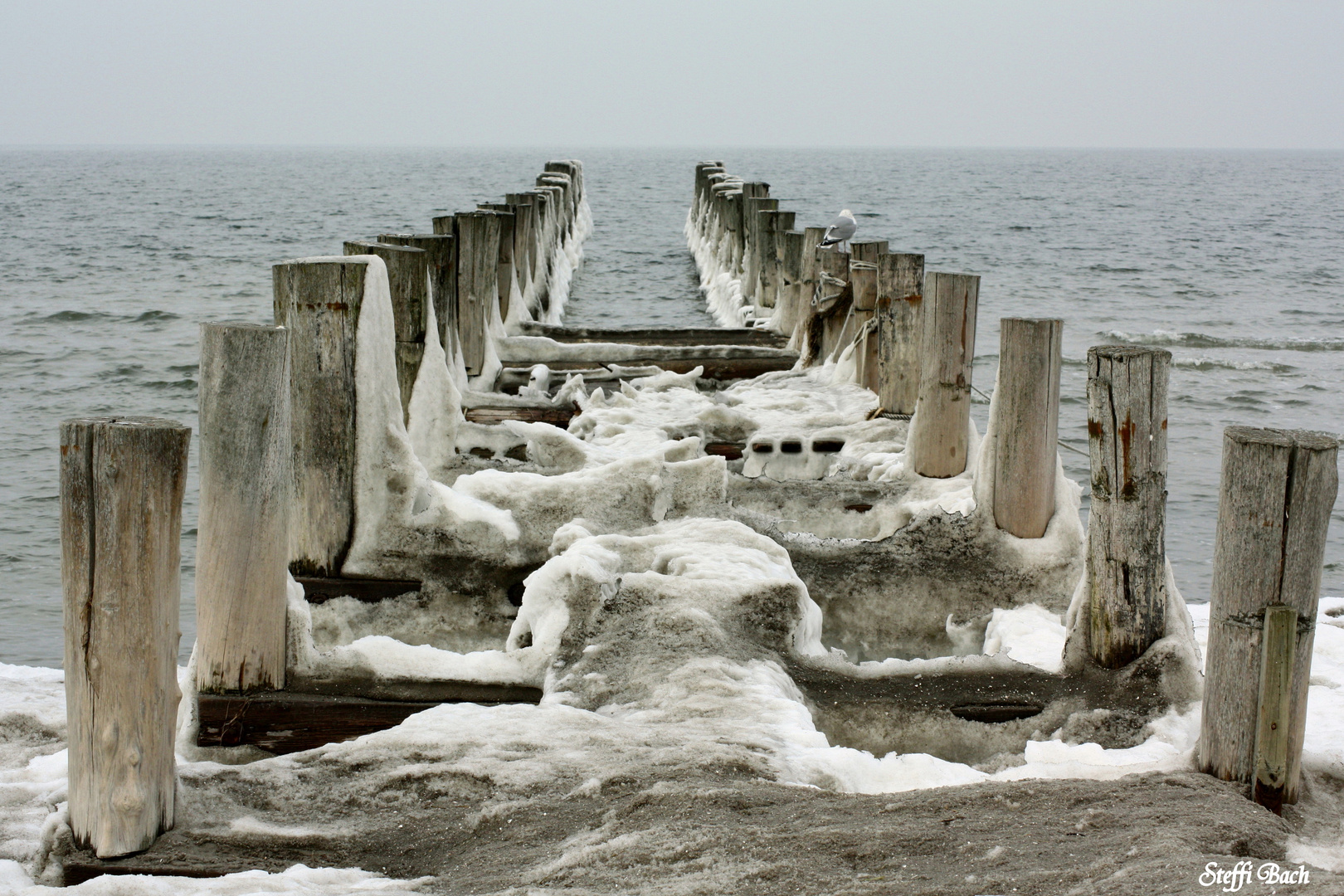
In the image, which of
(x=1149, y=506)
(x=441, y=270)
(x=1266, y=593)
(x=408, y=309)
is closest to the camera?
(x=1266, y=593)

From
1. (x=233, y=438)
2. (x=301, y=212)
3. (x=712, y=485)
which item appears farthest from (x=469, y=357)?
(x=301, y=212)

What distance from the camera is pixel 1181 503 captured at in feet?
35.4

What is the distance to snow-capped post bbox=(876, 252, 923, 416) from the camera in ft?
25.6

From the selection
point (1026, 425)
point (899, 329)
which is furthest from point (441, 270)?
point (1026, 425)

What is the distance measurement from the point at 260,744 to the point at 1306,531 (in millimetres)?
3047

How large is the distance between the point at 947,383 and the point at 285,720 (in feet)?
12.4

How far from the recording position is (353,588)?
5062 mm

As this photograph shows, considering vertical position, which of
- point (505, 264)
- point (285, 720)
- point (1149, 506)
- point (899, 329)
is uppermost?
point (505, 264)

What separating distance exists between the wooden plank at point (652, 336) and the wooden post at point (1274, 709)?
7846 millimetres

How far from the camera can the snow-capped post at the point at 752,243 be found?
14242mm

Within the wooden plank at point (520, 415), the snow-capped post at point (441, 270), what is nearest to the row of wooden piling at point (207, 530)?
the snow-capped post at point (441, 270)

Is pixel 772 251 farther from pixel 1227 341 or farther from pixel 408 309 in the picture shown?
pixel 1227 341

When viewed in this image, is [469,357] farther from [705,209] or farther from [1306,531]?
[705,209]

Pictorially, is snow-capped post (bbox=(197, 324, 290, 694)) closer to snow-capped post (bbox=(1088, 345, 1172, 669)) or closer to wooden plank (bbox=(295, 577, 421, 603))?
wooden plank (bbox=(295, 577, 421, 603))
